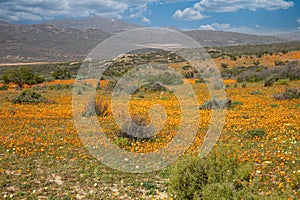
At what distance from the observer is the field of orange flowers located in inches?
268

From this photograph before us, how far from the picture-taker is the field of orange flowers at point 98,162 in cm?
680

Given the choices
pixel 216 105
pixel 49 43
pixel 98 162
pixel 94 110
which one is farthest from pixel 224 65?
pixel 49 43

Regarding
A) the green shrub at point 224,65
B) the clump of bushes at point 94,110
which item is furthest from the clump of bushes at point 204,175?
the green shrub at point 224,65

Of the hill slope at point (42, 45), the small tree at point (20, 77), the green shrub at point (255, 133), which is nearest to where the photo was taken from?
the green shrub at point (255, 133)

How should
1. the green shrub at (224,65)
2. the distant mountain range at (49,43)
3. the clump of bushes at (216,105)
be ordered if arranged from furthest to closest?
the distant mountain range at (49,43) → the green shrub at (224,65) → the clump of bushes at (216,105)

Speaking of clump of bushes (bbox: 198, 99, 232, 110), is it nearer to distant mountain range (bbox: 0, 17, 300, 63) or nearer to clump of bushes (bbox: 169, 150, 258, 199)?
clump of bushes (bbox: 169, 150, 258, 199)

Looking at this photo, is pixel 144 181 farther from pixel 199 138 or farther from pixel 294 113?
pixel 294 113

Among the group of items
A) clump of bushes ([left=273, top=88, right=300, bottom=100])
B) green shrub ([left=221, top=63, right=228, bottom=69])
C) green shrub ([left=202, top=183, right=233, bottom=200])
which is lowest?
clump of bushes ([left=273, top=88, right=300, bottom=100])

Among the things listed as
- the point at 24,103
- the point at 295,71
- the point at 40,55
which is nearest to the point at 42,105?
the point at 24,103

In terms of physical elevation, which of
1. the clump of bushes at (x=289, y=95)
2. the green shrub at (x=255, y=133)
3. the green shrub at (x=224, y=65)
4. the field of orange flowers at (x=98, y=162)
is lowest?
the field of orange flowers at (x=98, y=162)

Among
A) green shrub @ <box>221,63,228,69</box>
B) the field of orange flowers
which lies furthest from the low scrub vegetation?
green shrub @ <box>221,63,228,69</box>

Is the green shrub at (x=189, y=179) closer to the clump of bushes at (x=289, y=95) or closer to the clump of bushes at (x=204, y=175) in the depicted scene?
the clump of bushes at (x=204, y=175)

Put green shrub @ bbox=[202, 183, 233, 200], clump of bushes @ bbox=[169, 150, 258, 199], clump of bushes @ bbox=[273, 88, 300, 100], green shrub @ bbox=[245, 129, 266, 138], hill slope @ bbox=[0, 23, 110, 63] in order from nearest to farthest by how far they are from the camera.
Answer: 1. green shrub @ bbox=[202, 183, 233, 200]
2. clump of bushes @ bbox=[169, 150, 258, 199]
3. green shrub @ bbox=[245, 129, 266, 138]
4. clump of bushes @ bbox=[273, 88, 300, 100]
5. hill slope @ bbox=[0, 23, 110, 63]

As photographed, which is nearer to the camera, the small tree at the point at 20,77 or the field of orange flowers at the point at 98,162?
the field of orange flowers at the point at 98,162
